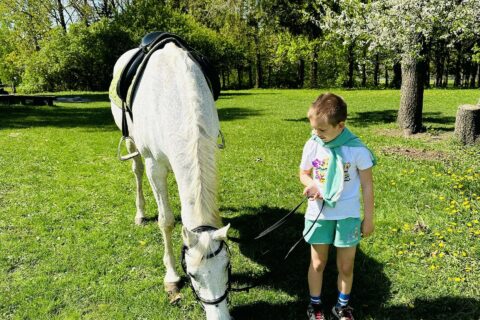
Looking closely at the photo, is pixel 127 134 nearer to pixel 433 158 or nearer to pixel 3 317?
pixel 3 317

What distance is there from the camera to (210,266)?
90.1 inches

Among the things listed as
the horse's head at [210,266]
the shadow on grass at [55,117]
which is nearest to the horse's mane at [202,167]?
the horse's head at [210,266]

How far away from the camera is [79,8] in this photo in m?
32.3

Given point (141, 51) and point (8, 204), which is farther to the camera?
point (8, 204)

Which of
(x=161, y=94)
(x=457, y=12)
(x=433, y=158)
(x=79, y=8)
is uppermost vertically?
(x=79, y=8)

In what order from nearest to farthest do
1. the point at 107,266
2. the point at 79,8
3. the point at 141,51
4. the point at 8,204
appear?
the point at 107,266 → the point at 141,51 → the point at 8,204 → the point at 79,8

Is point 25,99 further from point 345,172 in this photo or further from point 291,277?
point 345,172

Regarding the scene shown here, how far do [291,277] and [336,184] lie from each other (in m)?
1.40

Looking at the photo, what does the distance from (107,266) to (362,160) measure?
285 centimetres

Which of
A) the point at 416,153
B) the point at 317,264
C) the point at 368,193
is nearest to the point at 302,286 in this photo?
the point at 317,264

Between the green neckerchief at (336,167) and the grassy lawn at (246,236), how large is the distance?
0.99 m

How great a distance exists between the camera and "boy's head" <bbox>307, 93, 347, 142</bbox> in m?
2.57

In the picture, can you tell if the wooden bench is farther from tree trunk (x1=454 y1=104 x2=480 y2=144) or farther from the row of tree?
tree trunk (x1=454 y1=104 x2=480 y2=144)

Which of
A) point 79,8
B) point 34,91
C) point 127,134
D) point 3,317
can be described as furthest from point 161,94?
point 79,8
